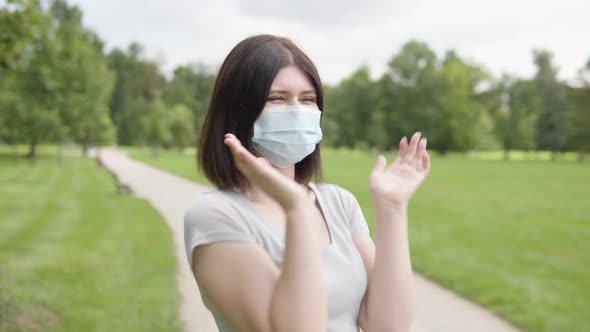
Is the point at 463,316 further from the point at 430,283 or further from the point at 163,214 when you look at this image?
the point at 163,214

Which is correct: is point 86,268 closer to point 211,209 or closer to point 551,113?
point 211,209

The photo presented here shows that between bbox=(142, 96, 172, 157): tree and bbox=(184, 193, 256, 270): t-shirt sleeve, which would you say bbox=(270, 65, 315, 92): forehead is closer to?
bbox=(184, 193, 256, 270): t-shirt sleeve

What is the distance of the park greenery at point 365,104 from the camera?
32.1 meters

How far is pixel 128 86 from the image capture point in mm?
70625

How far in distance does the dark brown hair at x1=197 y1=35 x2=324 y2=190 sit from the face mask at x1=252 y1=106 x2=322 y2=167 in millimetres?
37

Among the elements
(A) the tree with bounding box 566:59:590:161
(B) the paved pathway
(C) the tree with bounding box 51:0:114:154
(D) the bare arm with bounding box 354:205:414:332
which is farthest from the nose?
(A) the tree with bounding box 566:59:590:161

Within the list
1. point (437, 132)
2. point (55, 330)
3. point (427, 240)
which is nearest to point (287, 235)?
point (55, 330)

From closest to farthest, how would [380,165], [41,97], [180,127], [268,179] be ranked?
[268,179] < [380,165] < [41,97] < [180,127]

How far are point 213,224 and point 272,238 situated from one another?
0.62ft

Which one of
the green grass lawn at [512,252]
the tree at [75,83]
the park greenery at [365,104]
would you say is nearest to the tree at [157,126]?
the park greenery at [365,104]

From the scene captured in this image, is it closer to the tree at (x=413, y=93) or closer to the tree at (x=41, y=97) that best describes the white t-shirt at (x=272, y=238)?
the tree at (x=41, y=97)

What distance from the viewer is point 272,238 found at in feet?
5.14

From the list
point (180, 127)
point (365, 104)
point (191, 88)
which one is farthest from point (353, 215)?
point (191, 88)

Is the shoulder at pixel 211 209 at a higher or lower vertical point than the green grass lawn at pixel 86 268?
higher
